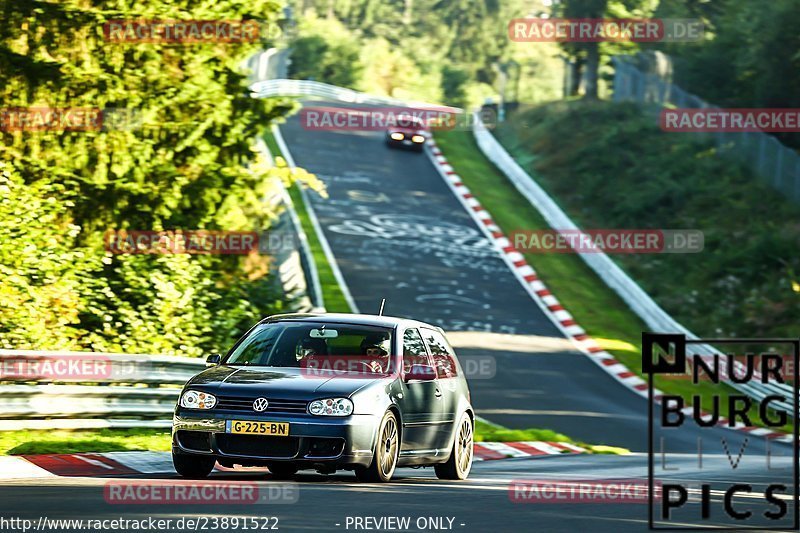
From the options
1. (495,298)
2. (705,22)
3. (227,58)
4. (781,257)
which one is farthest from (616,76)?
(227,58)

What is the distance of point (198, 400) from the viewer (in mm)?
11414

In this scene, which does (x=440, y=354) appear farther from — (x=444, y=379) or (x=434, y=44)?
(x=434, y=44)

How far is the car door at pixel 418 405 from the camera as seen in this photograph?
12375 mm

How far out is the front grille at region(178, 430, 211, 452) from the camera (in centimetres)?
1126

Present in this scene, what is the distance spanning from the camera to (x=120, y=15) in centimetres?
2077

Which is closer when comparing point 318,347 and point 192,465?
point 192,465

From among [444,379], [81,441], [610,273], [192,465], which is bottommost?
[610,273]

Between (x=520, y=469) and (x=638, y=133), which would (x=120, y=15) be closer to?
(x=520, y=469)

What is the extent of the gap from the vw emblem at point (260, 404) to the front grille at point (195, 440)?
44cm

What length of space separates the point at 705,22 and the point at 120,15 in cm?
4382

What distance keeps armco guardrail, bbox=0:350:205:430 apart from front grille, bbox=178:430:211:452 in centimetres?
321

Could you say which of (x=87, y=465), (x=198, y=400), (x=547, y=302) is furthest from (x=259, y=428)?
(x=547, y=302)

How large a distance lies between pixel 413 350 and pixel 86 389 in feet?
12.7

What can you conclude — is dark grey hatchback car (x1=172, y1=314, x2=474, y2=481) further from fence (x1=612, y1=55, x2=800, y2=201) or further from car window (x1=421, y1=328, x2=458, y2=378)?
fence (x1=612, y1=55, x2=800, y2=201)
